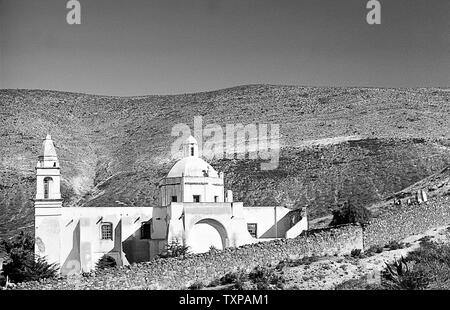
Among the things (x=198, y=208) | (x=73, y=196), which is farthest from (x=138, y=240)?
(x=73, y=196)

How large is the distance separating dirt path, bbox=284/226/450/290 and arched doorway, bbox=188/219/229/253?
12.0m

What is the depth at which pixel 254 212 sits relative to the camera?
1422 inches

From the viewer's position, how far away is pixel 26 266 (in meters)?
28.3

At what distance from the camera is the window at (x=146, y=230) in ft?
112

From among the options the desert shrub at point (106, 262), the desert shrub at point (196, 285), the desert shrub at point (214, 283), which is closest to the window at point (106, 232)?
the desert shrub at point (106, 262)

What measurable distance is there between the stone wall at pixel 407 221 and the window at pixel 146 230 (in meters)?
12.5

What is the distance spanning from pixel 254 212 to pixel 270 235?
121cm

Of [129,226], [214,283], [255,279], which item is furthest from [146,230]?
[255,279]

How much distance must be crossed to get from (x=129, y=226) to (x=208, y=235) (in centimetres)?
335

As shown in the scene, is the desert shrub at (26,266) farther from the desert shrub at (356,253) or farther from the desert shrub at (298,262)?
the desert shrub at (356,253)

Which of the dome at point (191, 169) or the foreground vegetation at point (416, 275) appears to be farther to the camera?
the dome at point (191, 169)

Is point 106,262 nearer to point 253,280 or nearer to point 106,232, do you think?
point 106,232

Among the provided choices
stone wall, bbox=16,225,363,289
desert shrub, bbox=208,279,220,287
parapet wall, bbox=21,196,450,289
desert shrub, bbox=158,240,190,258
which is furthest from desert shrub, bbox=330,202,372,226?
desert shrub, bbox=208,279,220,287
